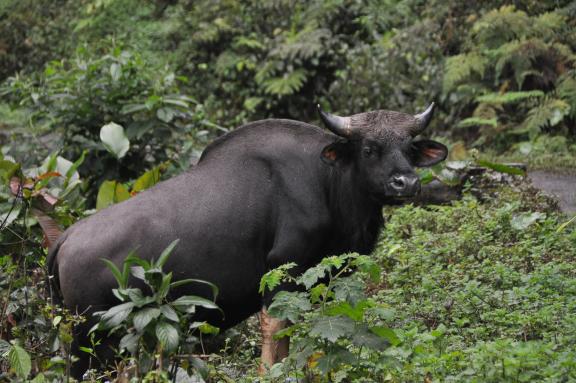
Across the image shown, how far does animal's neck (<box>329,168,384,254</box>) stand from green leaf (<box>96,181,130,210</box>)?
2.17 metres

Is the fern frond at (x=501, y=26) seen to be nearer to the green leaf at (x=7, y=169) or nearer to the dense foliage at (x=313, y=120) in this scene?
the dense foliage at (x=313, y=120)

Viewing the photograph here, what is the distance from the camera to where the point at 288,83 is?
16.1 m

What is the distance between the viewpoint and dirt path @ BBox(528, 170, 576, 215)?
1014 centimetres

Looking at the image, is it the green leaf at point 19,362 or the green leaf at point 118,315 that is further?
the green leaf at point 19,362

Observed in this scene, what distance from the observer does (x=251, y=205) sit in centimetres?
634

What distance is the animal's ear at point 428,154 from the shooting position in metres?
6.60

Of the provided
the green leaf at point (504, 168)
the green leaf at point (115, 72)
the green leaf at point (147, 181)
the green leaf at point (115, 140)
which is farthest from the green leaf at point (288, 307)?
the green leaf at point (115, 72)

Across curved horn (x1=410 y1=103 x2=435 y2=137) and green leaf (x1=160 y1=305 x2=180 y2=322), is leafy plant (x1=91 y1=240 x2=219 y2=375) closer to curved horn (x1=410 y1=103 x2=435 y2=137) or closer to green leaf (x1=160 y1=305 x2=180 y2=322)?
green leaf (x1=160 y1=305 x2=180 y2=322)

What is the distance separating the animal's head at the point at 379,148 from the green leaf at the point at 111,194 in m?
2.23

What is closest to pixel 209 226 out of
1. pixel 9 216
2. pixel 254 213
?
pixel 254 213

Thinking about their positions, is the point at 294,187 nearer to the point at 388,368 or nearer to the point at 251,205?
the point at 251,205

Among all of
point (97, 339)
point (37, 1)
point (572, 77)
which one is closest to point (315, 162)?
point (97, 339)

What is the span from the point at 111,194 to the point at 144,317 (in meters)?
3.49

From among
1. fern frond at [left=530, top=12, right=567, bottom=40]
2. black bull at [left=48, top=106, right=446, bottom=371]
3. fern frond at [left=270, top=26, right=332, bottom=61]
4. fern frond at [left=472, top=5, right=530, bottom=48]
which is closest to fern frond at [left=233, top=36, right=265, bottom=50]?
fern frond at [left=270, top=26, right=332, bottom=61]
